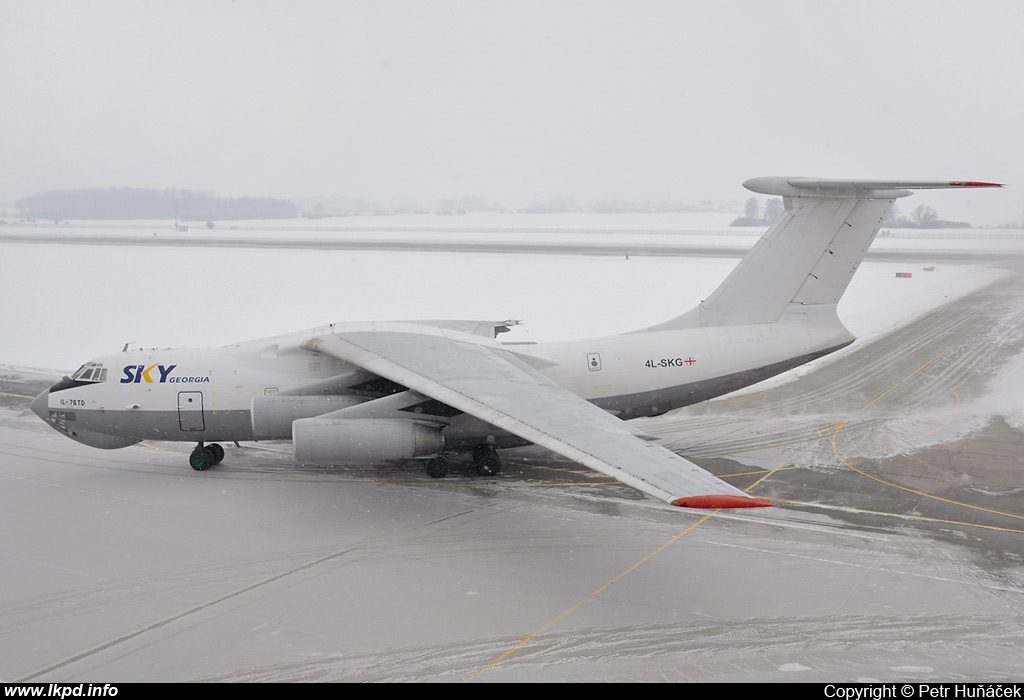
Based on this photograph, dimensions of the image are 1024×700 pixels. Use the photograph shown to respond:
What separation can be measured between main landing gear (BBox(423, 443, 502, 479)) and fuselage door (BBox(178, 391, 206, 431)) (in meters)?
4.42

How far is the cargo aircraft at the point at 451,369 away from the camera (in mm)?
13875

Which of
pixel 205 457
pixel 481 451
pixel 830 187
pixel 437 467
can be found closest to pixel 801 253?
pixel 830 187

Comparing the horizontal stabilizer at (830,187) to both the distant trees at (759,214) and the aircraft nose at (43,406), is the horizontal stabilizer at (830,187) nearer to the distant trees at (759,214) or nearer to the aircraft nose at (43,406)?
the aircraft nose at (43,406)

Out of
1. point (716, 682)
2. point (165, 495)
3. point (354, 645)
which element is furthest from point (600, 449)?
point (165, 495)

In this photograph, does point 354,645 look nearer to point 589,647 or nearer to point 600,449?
point 589,647

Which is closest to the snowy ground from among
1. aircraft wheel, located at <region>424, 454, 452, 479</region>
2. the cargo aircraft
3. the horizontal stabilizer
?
aircraft wheel, located at <region>424, 454, 452, 479</region>

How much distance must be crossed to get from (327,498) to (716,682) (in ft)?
26.6

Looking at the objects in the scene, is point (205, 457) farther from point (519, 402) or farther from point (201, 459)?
point (519, 402)

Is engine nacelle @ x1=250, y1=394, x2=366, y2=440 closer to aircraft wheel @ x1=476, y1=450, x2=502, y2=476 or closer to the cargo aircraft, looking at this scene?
the cargo aircraft

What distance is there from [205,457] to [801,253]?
12553mm

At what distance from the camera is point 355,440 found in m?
13.5

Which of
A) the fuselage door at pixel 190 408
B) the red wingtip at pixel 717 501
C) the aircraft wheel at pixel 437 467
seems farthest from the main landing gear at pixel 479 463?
the red wingtip at pixel 717 501

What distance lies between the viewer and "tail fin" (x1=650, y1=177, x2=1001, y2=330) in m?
15.8

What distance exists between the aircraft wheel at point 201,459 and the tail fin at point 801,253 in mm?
9425
